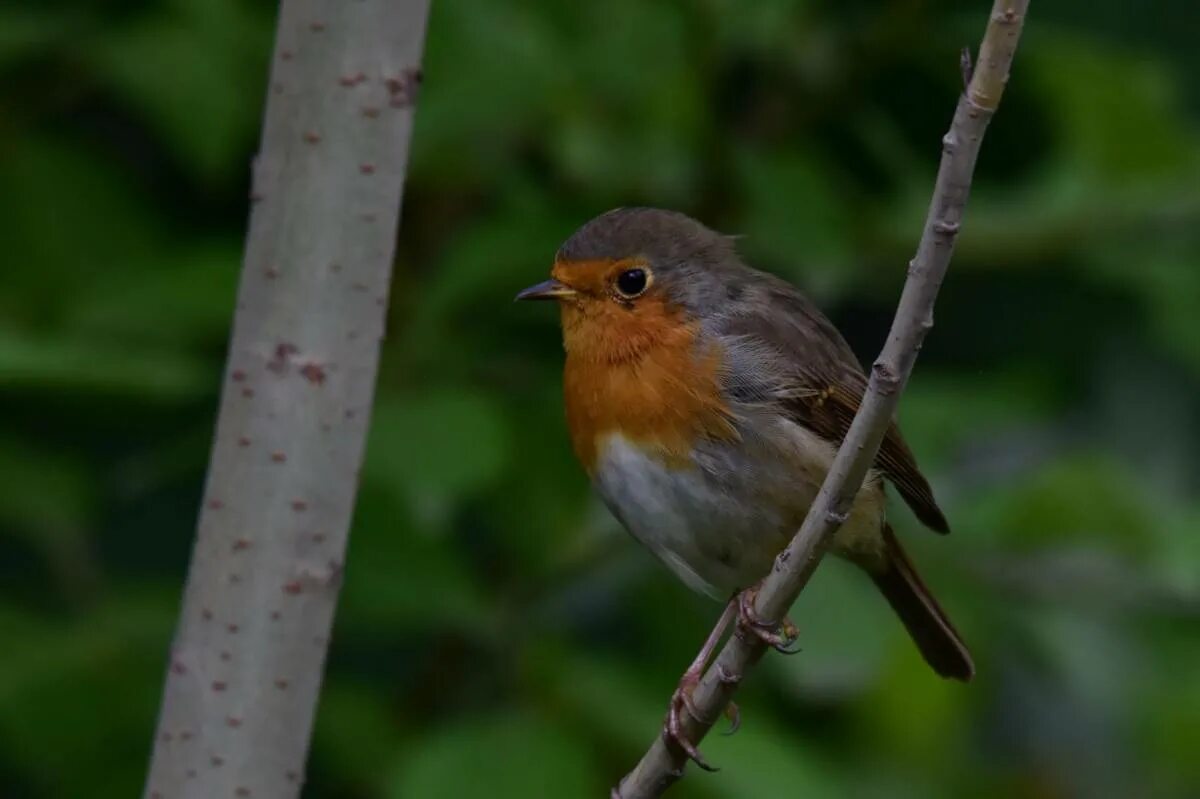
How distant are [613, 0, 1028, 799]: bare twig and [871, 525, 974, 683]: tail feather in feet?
Answer: 3.59

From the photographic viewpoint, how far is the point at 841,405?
341 cm

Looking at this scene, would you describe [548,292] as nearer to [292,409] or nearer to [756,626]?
[292,409]

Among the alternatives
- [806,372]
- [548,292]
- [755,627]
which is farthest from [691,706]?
[548,292]

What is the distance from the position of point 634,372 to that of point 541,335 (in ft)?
2.19

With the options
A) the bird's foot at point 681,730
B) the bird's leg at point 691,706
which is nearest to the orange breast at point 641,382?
the bird's leg at point 691,706

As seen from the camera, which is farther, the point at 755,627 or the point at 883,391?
the point at 755,627

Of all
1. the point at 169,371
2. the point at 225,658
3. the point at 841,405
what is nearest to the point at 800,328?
the point at 841,405

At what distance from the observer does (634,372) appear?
3.30m

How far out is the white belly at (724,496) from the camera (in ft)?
10.5

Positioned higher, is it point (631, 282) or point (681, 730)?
point (631, 282)

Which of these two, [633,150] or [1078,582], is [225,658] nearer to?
[633,150]

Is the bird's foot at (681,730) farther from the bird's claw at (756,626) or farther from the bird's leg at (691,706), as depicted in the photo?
the bird's claw at (756,626)

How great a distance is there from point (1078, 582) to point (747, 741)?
761 millimetres

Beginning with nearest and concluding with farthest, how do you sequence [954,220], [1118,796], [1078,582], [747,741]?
[954,220] → [747,741] → [1078,582] → [1118,796]
